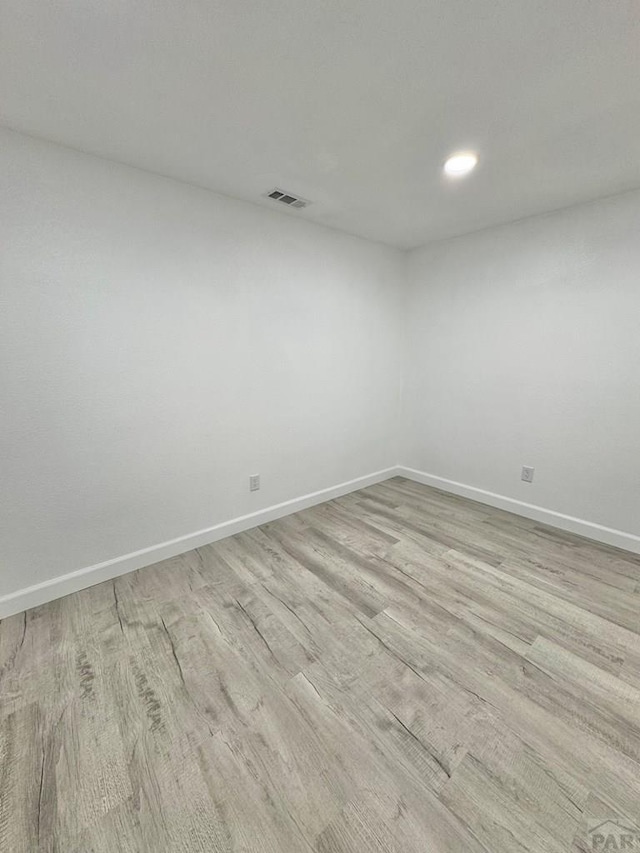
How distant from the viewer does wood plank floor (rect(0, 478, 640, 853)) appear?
1.01m

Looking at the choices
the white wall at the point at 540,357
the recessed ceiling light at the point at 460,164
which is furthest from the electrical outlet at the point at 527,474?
the recessed ceiling light at the point at 460,164

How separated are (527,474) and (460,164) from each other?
2305 mm

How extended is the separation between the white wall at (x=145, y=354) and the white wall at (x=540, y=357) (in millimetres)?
997

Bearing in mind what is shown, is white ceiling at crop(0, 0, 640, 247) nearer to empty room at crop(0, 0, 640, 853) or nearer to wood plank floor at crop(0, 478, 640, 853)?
empty room at crop(0, 0, 640, 853)

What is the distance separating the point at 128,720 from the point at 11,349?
5.69 ft

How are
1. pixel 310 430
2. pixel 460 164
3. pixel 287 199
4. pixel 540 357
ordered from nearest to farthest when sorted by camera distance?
pixel 460 164, pixel 287 199, pixel 540 357, pixel 310 430

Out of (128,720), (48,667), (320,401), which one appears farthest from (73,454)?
(320,401)

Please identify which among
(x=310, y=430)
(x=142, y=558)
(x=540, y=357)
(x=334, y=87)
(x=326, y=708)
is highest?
(x=334, y=87)

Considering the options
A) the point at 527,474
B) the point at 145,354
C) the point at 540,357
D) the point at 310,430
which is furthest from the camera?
the point at 310,430

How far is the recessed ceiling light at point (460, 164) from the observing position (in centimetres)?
182

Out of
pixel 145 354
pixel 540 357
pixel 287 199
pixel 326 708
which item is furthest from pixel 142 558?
pixel 540 357

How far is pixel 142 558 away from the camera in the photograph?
222 cm

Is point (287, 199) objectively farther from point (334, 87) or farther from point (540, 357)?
point (540, 357)

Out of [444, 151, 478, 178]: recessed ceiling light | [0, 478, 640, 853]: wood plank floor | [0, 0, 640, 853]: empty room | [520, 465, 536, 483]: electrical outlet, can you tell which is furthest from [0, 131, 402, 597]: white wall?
[520, 465, 536, 483]: electrical outlet
